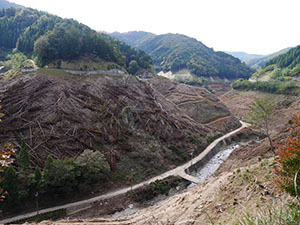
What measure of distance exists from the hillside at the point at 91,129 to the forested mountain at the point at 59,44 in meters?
8.78

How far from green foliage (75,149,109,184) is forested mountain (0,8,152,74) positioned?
121 ft

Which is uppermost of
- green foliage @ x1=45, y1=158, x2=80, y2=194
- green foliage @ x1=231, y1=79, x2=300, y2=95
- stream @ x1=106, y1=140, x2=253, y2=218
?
green foliage @ x1=231, y1=79, x2=300, y2=95

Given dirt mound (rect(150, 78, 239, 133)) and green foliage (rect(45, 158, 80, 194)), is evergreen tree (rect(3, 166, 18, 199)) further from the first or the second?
dirt mound (rect(150, 78, 239, 133))

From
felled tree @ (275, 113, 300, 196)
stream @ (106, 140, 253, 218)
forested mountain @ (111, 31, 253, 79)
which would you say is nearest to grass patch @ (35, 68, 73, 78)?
stream @ (106, 140, 253, 218)

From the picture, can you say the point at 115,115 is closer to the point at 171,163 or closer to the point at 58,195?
the point at 171,163

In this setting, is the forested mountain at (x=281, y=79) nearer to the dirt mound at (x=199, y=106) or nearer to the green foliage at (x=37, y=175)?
the dirt mound at (x=199, y=106)

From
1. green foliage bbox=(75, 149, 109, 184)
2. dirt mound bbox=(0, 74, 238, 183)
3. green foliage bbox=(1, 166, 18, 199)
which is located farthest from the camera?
dirt mound bbox=(0, 74, 238, 183)

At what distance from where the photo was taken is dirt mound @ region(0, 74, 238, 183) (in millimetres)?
36594

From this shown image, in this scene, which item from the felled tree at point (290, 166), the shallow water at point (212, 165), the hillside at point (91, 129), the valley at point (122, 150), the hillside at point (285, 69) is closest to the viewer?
the felled tree at point (290, 166)

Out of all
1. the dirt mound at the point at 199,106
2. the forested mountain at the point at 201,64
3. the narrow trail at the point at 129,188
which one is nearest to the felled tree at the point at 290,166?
the narrow trail at the point at 129,188

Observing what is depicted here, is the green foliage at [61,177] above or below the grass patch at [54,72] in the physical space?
below

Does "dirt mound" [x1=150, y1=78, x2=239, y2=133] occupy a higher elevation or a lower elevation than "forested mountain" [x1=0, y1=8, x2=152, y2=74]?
lower

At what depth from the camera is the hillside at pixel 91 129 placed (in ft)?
108

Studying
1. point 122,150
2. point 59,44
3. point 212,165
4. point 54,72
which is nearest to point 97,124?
point 122,150
